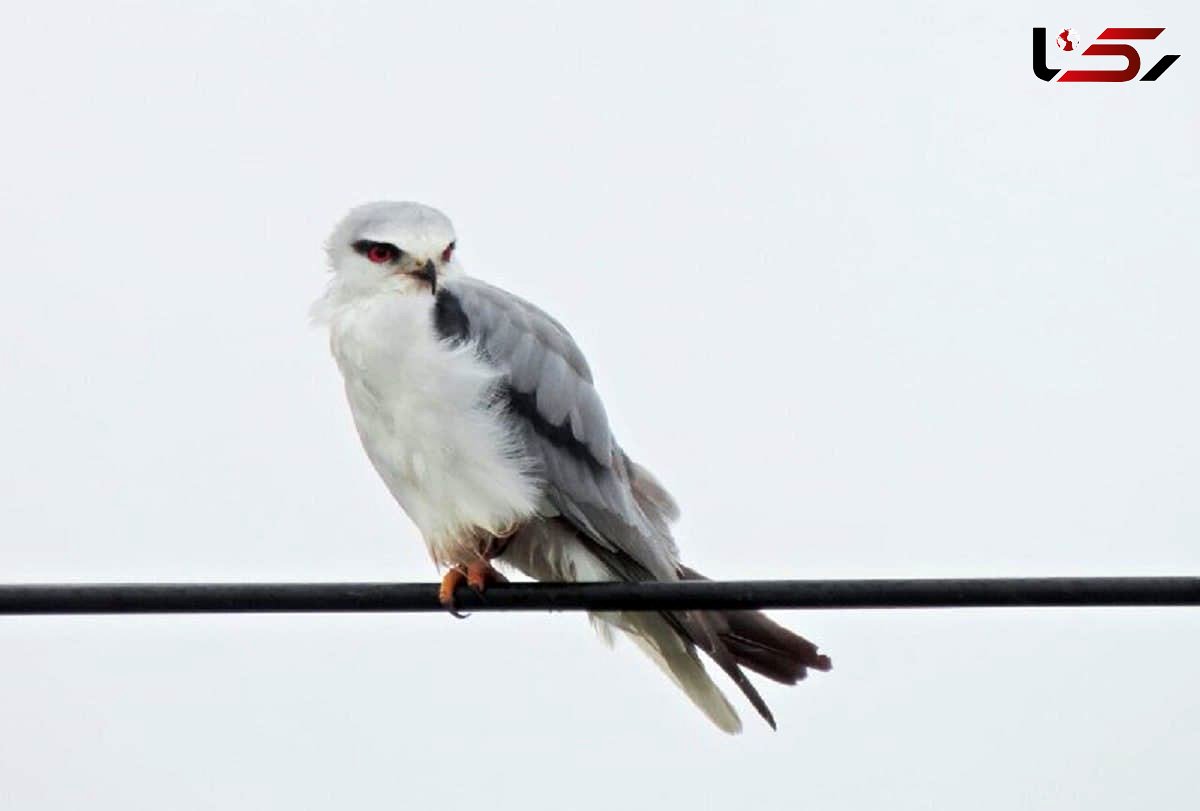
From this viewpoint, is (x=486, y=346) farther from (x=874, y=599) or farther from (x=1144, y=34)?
(x=1144, y=34)

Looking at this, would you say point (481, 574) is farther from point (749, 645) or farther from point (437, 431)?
point (749, 645)

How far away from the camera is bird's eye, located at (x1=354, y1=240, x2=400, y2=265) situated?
6359 mm

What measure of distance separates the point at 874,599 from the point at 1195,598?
582mm

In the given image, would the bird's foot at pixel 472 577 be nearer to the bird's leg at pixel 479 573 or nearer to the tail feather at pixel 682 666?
the bird's leg at pixel 479 573

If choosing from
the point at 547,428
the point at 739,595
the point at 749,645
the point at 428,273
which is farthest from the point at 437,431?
the point at 739,595

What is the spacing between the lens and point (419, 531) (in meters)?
6.27

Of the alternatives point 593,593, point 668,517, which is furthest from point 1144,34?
point 593,593

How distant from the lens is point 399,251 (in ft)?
20.8

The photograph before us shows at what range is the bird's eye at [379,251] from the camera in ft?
20.9

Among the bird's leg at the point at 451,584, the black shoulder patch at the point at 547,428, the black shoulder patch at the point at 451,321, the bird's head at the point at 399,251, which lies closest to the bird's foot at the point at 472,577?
the bird's leg at the point at 451,584

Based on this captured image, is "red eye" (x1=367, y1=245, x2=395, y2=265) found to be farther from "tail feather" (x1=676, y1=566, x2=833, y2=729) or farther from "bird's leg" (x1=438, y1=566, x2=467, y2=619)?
"tail feather" (x1=676, y1=566, x2=833, y2=729)

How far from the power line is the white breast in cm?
144

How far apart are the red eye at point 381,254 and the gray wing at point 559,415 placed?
0.17 meters

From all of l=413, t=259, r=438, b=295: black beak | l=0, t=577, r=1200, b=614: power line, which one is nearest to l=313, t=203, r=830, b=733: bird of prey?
l=413, t=259, r=438, b=295: black beak
